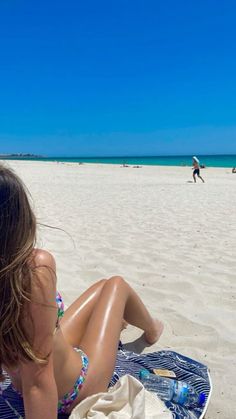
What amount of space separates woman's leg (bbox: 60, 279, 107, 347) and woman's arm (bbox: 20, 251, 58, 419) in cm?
83

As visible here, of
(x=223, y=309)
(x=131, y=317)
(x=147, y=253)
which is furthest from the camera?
(x=147, y=253)

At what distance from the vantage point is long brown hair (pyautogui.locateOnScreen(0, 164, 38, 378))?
1442 mm

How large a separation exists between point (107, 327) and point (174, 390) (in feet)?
1.60

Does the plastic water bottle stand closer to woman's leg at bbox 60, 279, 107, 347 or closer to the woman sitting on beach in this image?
woman's leg at bbox 60, 279, 107, 347

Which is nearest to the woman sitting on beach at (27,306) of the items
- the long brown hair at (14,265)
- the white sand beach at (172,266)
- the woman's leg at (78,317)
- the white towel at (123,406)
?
the long brown hair at (14,265)

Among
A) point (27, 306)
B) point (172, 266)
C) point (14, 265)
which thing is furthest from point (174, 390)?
point (172, 266)

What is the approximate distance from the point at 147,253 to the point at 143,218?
274 centimetres

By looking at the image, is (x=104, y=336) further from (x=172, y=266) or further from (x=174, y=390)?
(x=172, y=266)

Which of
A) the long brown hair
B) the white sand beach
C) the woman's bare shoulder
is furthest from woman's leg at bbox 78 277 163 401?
the woman's bare shoulder

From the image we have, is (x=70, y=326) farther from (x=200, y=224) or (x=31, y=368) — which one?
(x=200, y=224)

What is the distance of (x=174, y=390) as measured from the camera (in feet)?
7.27

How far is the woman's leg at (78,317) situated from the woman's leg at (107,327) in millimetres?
89

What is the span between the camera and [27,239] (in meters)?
1.50

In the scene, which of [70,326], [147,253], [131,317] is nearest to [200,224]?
[147,253]
